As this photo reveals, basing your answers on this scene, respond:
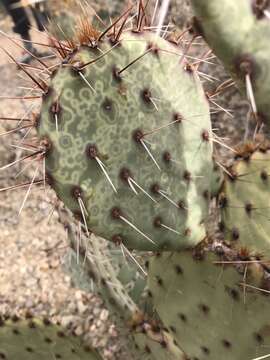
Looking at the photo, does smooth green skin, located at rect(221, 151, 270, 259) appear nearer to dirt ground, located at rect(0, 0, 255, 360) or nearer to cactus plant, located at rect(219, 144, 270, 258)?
cactus plant, located at rect(219, 144, 270, 258)

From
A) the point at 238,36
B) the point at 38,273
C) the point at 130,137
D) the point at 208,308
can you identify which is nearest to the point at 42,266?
the point at 38,273

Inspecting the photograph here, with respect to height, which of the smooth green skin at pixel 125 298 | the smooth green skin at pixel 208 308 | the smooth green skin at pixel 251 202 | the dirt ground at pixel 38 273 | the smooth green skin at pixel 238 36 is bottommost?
the dirt ground at pixel 38 273

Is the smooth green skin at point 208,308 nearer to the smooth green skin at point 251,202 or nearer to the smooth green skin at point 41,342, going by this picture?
the smooth green skin at point 251,202

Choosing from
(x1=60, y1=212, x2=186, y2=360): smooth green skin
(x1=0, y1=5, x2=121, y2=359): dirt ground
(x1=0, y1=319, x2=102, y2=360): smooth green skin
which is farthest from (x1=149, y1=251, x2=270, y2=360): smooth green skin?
(x1=0, y1=5, x2=121, y2=359): dirt ground

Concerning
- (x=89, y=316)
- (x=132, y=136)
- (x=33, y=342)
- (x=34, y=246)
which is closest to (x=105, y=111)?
(x=132, y=136)

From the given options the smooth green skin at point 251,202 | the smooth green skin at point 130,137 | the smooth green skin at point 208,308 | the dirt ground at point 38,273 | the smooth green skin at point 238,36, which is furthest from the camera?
the dirt ground at point 38,273

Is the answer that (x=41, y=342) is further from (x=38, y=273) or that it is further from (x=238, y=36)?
(x=238, y=36)

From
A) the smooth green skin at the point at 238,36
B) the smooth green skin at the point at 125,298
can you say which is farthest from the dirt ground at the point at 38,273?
the smooth green skin at the point at 238,36
